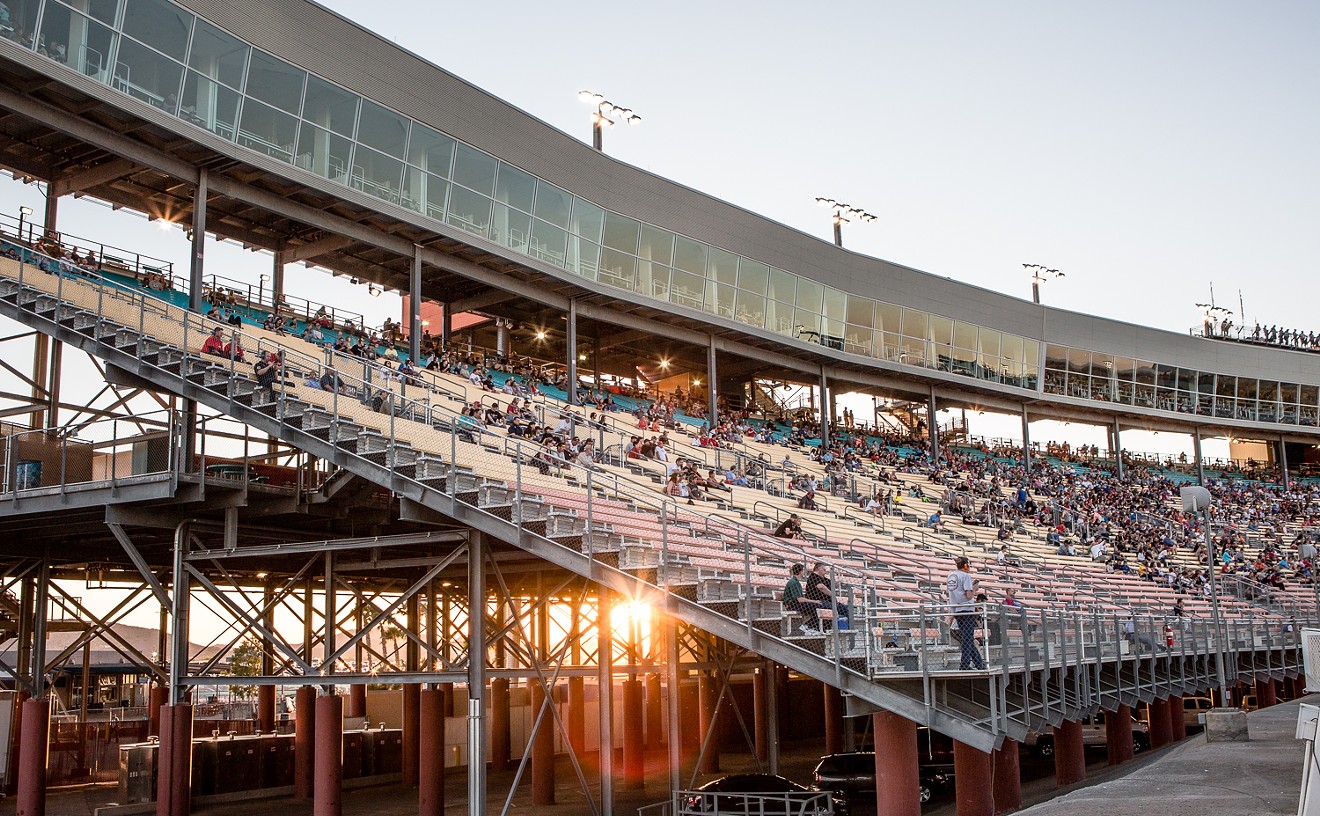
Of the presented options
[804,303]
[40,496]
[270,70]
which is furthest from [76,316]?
[804,303]

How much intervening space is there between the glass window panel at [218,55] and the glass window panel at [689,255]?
16675mm

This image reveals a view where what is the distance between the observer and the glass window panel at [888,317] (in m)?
48.5

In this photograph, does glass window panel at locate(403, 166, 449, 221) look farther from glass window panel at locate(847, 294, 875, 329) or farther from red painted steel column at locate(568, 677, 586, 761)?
glass window panel at locate(847, 294, 875, 329)

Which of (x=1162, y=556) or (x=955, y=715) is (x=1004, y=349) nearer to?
(x=1162, y=556)

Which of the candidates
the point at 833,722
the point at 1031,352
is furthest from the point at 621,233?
the point at 1031,352

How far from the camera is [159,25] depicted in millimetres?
25141

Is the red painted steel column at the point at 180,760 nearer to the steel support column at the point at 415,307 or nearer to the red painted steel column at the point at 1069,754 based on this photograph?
the steel support column at the point at 415,307

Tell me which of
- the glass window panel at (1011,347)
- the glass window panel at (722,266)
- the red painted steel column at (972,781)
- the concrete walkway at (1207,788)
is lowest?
the red painted steel column at (972,781)

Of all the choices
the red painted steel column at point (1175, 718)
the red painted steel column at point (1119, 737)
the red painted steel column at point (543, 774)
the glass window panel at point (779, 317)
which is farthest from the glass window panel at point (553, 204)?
the red painted steel column at point (1175, 718)

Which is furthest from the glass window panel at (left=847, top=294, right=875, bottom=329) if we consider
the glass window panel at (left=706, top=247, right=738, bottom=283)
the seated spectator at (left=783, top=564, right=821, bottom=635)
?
the seated spectator at (left=783, top=564, right=821, bottom=635)

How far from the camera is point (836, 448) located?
46.6 m

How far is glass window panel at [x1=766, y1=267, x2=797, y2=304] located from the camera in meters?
43.8

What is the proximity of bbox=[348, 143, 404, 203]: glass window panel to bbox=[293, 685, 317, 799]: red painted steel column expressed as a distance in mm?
12371

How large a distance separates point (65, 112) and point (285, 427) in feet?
32.9
